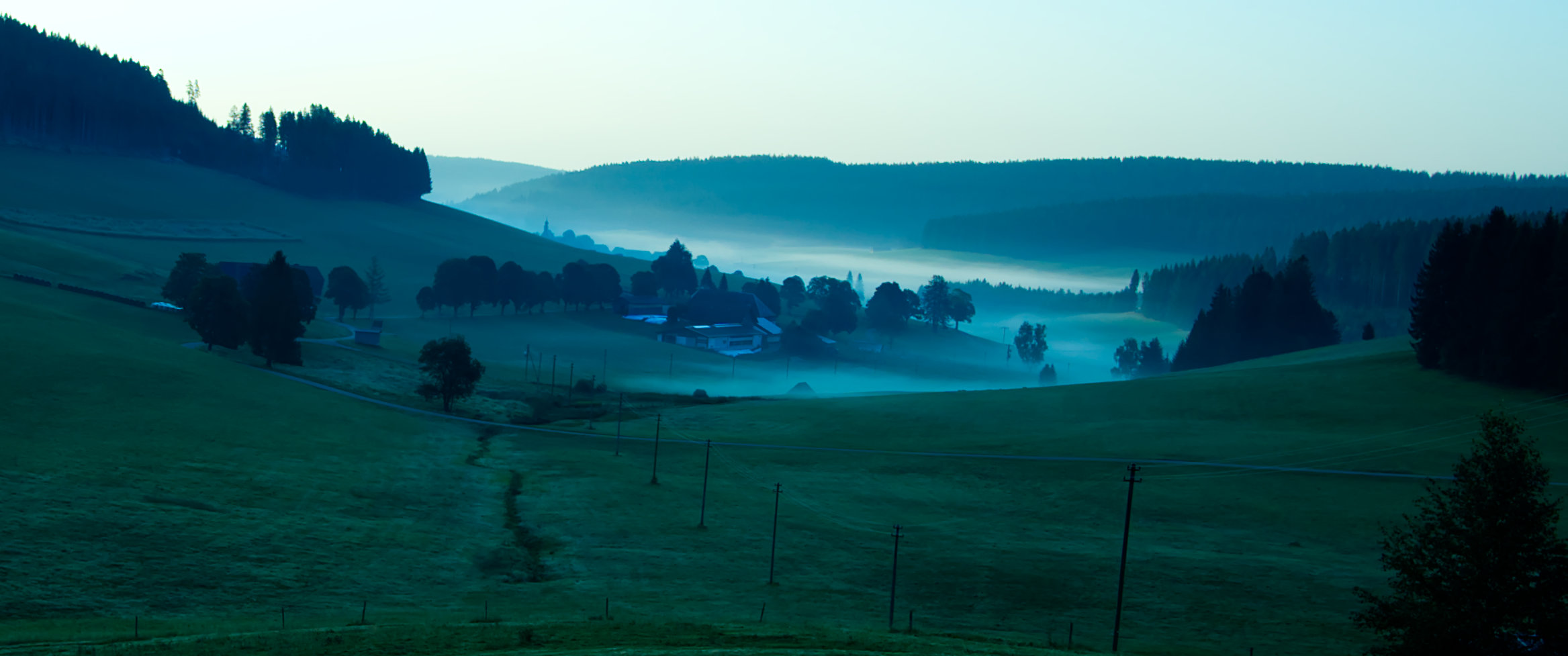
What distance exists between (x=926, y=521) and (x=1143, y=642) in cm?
2001

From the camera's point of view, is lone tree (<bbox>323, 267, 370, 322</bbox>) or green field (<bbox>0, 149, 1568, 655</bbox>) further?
lone tree (<bbox>323, 267, 370, 322</bbox>)

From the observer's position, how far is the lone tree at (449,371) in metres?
Result: 95.8

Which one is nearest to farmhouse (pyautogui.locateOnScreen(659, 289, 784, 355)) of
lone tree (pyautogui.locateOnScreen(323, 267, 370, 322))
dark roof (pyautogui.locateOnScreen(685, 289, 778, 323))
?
dark roof (pyautogui.locateOnScreen(685, 289, 778, 323))

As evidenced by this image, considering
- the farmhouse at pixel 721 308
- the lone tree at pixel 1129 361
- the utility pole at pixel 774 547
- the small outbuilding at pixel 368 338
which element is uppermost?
the farmhouse at pixel 721 308

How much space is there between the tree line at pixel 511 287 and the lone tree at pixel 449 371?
68568 millimetres

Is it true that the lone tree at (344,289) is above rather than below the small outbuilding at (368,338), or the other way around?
above

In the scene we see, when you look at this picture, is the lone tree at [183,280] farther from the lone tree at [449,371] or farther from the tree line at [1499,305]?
the tree line at [1499,305]

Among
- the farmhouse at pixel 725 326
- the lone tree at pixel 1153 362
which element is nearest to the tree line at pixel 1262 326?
the lone tree at pixel 1153 362

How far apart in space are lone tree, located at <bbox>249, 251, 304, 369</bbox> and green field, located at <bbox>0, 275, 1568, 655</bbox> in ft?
33.0

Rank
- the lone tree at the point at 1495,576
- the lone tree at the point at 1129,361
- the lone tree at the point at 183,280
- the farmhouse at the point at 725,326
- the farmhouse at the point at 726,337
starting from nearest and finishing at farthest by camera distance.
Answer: the lone tree at the point at 1495,576 < the lone tree at the point at 183,280 < the farmhouse at the point at 726,337 < the farmhouse at the point at 725,326 < the lone tree at the point at 1129,361

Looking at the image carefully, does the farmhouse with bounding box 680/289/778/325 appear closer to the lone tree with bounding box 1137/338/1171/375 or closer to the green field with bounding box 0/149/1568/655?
the lone tree with bounding box 1137/338/1171/375

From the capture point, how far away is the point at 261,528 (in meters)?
48.9

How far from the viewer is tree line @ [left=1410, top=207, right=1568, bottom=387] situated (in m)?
87.6

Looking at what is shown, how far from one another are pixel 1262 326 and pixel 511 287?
369 feet
